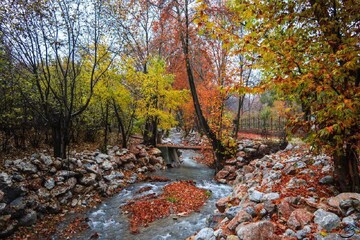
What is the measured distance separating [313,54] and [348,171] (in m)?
2.08

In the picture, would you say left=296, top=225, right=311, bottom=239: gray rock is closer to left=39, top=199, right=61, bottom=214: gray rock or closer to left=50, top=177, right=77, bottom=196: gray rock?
left=39, top=199, right=61, bottom=214: gray rock

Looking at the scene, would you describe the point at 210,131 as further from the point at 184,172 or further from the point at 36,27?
the point at 36,27

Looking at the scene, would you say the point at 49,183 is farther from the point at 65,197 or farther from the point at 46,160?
the point at 46,160

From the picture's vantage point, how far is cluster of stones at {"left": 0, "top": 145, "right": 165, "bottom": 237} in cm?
569

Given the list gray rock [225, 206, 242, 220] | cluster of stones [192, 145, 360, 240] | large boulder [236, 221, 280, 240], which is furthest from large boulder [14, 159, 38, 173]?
large boulder [236, 221, 280, 240]

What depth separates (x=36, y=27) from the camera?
23.9ft

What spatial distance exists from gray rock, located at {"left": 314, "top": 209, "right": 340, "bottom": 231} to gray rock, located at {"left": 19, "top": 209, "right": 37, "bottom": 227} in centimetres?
622

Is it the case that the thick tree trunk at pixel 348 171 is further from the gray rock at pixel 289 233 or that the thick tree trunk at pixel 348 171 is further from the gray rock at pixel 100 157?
the gray rock at pixel 100 157

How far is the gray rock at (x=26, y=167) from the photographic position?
684cm

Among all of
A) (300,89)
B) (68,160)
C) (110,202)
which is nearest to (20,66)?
(68,160)

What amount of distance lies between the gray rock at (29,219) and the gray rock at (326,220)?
622 centimetres

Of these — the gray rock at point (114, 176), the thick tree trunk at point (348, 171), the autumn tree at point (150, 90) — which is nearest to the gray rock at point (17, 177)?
the gray rock at point (114, 176)

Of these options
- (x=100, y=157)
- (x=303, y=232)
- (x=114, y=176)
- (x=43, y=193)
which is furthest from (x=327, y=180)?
(x=100, y=157)

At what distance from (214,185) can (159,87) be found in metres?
5.94
